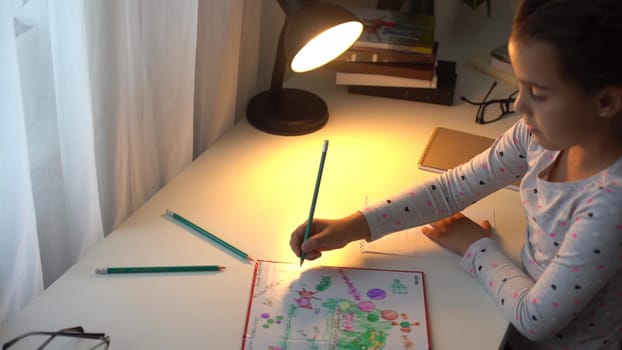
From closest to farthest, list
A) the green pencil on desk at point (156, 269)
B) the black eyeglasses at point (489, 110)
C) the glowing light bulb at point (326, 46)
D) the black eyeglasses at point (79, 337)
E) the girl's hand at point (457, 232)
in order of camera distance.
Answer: the black eyeglasses at point (79, 337) → the green pencil on desk at point (156, 269) → the girl's hand at point (457, 232) → the glowing light bulb at point (326, 46) → the black eyeglasses at point (489, 110)

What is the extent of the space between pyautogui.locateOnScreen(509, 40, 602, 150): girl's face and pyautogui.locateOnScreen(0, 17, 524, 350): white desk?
Answer: 0.25 m

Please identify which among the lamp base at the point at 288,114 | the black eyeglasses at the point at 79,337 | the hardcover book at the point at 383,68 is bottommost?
the black eyeglasses at the point at 79,337

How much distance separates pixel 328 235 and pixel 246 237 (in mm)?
127

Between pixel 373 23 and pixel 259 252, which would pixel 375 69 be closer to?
pixel 373 23

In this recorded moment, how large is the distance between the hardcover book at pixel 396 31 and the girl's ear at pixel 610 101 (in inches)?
26.3

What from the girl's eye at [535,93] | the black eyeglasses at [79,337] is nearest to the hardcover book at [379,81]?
the girl's eye at [535,93]

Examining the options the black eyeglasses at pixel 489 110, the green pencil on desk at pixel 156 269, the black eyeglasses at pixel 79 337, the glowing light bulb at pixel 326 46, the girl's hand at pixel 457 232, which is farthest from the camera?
the black eyeglasses at pixel 489 110

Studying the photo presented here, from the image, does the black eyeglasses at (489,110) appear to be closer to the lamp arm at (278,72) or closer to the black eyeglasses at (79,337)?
the lamp arm at (278,72)

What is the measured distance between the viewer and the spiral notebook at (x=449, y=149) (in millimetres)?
1248

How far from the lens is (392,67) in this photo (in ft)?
4.84

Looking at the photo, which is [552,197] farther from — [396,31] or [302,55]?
[396,31]

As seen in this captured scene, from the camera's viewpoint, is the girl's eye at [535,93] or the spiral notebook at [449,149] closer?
the girl's eye at [535,93]

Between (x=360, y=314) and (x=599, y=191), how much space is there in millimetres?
345

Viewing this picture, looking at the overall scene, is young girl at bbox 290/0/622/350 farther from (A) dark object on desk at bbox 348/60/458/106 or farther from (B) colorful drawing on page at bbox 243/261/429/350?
(A) dark object on desk at bbox 348/60/458/106
